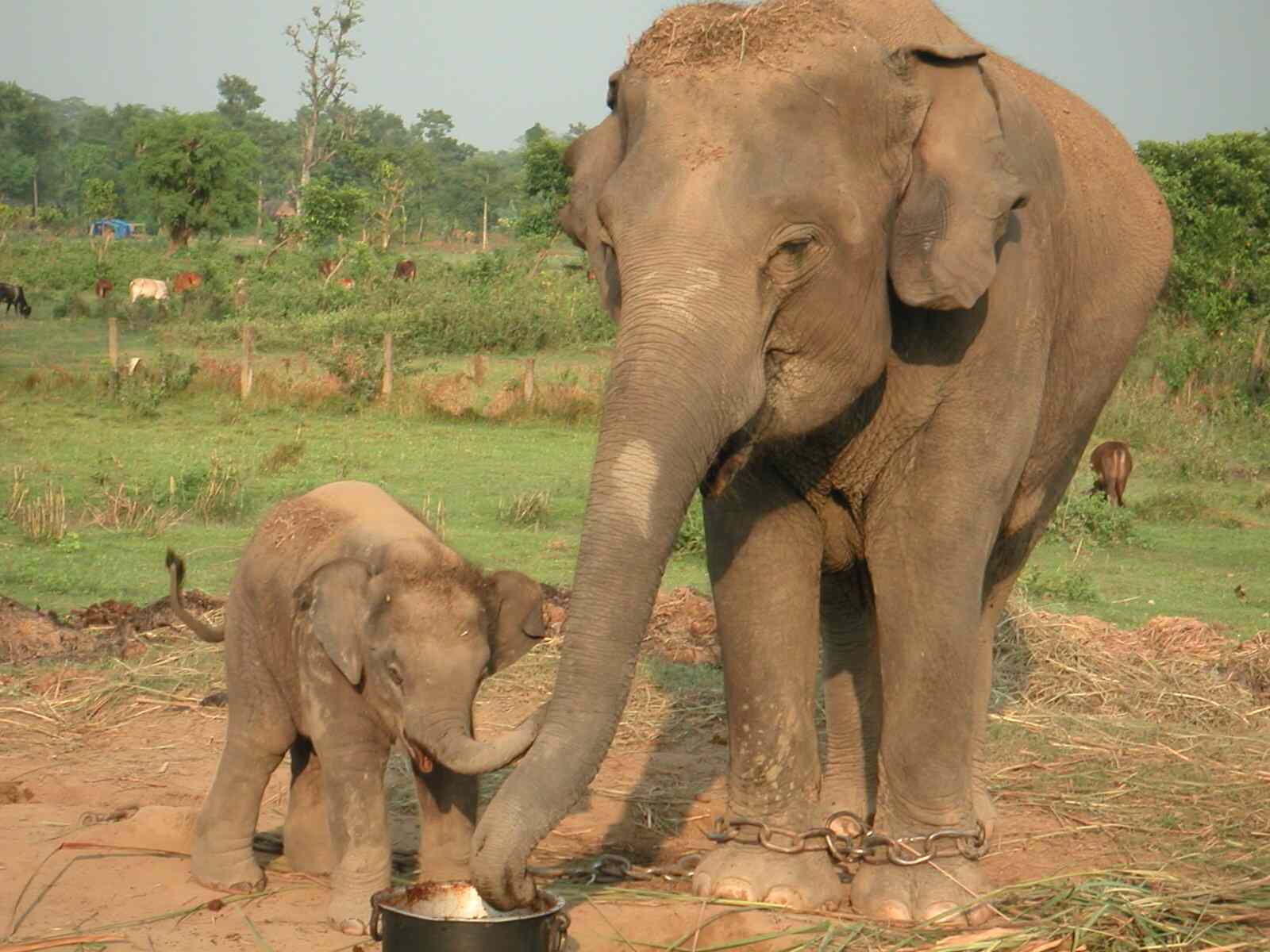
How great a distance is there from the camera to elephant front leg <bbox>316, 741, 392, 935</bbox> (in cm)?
489

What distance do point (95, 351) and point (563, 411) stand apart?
889 centimetres

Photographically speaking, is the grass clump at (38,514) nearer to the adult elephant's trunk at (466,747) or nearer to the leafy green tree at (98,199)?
the adult elephant's trunk at (466,747)

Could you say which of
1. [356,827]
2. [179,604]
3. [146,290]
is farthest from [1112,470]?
[146,290]

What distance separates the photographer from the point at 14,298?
29438 millimetres

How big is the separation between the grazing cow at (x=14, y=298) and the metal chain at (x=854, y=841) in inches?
1031

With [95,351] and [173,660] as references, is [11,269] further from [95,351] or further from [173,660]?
[173,660]

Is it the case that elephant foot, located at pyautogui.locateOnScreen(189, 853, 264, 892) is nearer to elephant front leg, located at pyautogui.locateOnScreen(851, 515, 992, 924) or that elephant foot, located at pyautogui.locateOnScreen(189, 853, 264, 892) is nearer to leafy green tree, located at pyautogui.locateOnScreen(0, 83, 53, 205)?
elephant front leg, located at pyautogui.locateOnScreen(851, 515, 992, 924)

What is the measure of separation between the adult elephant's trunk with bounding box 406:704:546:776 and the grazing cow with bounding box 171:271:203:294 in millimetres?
27826

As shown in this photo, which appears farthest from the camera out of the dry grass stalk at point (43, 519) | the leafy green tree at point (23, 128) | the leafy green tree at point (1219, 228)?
the leafy green tree at point (23, 128)

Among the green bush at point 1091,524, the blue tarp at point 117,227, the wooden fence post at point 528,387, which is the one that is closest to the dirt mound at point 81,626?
the green bush at point 1091,524

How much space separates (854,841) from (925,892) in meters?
0.57

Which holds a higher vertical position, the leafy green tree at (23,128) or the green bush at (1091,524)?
the leafy green tree at (23,128)

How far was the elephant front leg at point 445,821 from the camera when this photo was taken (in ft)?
16.7

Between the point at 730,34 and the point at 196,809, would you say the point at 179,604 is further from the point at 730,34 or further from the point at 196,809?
the point at 730,34
